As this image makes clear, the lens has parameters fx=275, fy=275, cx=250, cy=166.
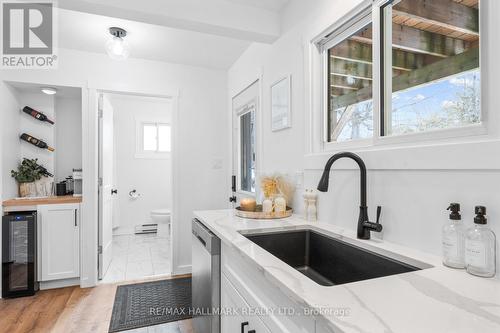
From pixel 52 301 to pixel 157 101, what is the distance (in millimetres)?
3364

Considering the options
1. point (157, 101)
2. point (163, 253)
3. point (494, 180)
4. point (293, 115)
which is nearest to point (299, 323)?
point (494, 180)

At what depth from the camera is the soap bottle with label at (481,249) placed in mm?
791

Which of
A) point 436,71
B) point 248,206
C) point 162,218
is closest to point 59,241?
point 162,218

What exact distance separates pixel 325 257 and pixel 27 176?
3076mm

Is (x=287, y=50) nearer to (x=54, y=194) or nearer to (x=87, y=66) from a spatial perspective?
(x=87, y=66)

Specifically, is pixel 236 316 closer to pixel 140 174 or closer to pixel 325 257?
pixel 325 257

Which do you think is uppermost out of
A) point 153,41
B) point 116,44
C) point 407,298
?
point 153,41

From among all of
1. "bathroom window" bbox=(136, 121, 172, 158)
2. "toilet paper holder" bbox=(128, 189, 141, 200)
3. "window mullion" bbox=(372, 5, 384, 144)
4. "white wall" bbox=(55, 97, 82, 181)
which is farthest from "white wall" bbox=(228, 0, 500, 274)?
"toilet paper holder" bbox=(128, 189, 141, 200)

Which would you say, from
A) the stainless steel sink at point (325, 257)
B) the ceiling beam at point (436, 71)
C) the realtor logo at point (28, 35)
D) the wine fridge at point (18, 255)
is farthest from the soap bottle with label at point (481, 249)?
the wine fridge at point (18, 255)

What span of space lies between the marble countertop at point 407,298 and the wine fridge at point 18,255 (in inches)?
101

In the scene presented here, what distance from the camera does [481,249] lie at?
793 millimetres

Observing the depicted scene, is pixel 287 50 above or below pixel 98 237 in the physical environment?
above

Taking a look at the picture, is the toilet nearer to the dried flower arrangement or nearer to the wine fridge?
the wine fridge

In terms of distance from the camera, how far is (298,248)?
1.46 metres
